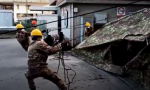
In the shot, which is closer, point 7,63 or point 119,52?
point 119,52

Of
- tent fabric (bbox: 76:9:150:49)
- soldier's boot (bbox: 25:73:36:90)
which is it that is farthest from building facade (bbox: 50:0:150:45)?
soldier's boot (bbox: 25:73:36:90)

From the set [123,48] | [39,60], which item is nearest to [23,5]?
[123,48]

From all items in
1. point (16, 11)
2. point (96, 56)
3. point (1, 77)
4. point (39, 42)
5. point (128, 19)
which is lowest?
point (1, 77)

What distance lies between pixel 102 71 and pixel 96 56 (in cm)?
61

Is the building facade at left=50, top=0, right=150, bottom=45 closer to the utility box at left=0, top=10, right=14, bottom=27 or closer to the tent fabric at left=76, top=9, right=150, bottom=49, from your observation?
the tent fabric at left=76, top=9, right=150, bottom=49

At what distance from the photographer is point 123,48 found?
8984mm

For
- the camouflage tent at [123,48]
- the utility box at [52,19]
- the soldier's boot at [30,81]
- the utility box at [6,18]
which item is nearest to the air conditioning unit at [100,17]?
the utility box at [52,19]

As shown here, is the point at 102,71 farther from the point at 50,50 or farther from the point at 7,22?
the point at 7,22

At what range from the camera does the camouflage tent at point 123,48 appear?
6523mm

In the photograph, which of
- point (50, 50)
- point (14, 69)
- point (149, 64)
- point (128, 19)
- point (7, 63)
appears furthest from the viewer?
point (7, 63)

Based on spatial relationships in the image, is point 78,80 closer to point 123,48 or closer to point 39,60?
point 123,48

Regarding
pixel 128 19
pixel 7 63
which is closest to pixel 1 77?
pixel 7 63

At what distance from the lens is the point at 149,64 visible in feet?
20.9

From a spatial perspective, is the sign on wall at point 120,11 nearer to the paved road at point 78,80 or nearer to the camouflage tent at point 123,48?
the paved road at point 78,80
